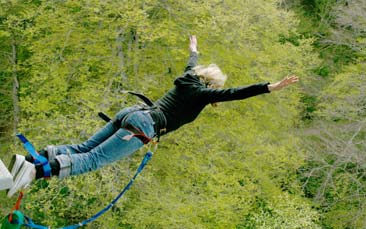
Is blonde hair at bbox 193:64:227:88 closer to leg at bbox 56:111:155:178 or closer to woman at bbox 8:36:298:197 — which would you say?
woman at bbox 8:36:298:197

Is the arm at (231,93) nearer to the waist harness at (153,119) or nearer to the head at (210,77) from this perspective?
the head at (210,77)

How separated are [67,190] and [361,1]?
9.11 m

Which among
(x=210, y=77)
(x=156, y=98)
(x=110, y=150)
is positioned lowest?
(x=156, y=98)

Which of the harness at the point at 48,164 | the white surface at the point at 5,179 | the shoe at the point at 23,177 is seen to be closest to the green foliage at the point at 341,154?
the harness at the point at 48,164

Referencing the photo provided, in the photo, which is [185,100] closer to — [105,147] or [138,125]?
[138,125]

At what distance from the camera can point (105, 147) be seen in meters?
3.85

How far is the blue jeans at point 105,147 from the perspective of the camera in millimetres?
3691

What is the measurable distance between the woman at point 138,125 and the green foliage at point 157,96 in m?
5.99

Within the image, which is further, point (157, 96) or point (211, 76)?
point (157, 96)

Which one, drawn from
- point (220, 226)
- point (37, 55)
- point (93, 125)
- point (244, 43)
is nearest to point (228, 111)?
point (244, 43)

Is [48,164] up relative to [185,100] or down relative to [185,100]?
down

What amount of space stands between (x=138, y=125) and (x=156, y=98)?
25.7 feet

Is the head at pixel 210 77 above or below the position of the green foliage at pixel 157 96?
above

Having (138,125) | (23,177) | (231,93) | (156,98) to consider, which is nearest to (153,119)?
(138,125)
